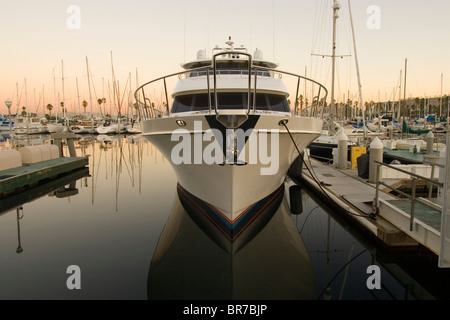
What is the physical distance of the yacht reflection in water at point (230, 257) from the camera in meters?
4.82

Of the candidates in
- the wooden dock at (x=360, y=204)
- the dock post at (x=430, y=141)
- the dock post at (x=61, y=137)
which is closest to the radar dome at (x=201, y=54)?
the wooden dock at (x=360, y=204)

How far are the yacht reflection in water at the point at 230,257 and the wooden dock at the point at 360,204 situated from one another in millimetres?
1339

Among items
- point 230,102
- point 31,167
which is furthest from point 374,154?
point 31,167

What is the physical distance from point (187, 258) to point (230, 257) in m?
0.86

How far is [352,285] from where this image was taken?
497cm

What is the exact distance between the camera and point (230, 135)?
5.95 meters

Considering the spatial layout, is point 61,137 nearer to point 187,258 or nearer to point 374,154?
point 187,258

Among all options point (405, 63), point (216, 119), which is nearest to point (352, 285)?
point (216, 119)

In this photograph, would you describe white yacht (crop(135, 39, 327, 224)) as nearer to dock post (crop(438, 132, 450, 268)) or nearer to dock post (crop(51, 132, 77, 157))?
dock post (crop(438, 132, 450, 268))

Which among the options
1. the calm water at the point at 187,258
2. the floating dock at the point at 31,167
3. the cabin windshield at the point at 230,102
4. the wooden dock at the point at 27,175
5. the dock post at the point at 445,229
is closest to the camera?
the dock post at the point at 445,229

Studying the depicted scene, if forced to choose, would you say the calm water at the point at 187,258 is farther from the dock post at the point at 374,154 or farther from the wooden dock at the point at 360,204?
the dock post at the point at 374,154
